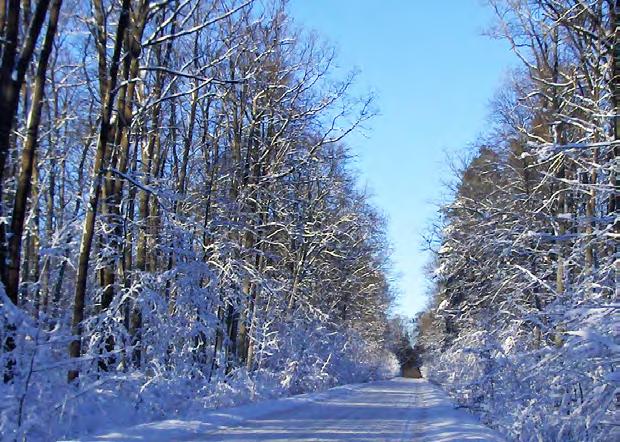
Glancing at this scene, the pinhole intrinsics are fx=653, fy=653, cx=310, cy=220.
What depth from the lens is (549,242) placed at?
58.5 feet

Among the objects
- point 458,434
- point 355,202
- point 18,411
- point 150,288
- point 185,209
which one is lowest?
point 458,434

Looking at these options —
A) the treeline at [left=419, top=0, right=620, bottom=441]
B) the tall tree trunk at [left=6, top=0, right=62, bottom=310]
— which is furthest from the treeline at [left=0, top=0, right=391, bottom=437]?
the treeline at [left=419, top=0, right=620, bottom=441]

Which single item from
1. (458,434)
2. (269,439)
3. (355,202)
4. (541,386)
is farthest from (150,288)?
(355,202)

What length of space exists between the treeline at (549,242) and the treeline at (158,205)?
5719 millimetres

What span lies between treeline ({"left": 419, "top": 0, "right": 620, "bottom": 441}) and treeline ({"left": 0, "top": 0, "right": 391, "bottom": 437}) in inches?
225

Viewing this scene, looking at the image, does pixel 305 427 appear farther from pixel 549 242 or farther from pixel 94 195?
pixel 549 242

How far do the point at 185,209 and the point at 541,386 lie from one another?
45.7 feet

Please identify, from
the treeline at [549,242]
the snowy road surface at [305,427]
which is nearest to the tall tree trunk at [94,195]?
the snowy road surface at [305,427]

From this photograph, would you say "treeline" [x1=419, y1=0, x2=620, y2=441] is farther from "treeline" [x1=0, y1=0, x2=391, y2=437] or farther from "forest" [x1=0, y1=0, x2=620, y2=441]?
"treeline" [x1=0, y1=0, x2=391, y2=437]

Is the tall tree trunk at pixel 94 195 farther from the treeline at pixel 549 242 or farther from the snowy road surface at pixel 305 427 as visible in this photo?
the treeline at pixel 549 242

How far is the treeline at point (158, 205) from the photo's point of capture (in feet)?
34.7

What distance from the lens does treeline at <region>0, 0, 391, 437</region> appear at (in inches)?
416

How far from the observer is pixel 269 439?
10.0m

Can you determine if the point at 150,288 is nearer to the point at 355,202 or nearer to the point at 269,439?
the point at 269,439
